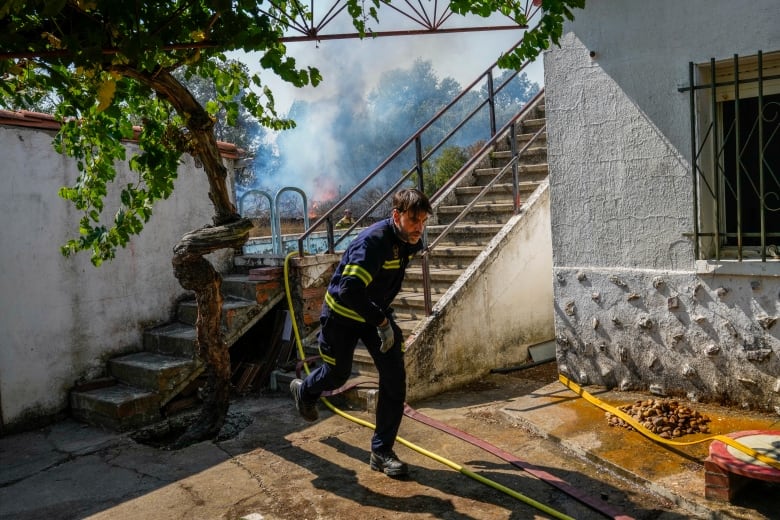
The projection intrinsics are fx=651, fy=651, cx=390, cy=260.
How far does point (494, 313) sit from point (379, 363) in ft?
8.68

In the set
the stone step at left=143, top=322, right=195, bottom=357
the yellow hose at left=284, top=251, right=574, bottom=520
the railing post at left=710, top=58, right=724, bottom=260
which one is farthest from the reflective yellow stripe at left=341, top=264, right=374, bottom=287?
the stone step at left=143, top=322, right=195, bottom=357

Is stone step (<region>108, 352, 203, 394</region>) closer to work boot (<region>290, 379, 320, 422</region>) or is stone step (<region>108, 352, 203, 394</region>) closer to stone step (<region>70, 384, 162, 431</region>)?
stone step (<region>70, 384, 162, 431</region>)

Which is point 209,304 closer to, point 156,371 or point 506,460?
point 156,371

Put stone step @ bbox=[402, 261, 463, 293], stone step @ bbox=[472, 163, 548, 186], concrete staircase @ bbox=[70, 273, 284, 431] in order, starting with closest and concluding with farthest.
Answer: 1. concrete staircase @ bbox=[70, 273, 284, 431]
2. stone step @ bbox=[402, 261, 463, 293]
3. stone step @ bbox=[472, 163, 548, 186]

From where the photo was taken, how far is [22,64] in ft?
14.8

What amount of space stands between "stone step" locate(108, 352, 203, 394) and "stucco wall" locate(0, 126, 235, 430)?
0.30 m

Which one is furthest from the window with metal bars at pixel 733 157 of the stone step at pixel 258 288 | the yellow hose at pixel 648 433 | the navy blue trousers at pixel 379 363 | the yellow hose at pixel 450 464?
the stone step at pixel 258 288

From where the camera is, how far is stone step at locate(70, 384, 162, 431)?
6.21 meters

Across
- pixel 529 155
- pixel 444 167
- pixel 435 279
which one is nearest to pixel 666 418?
pixel 435 279

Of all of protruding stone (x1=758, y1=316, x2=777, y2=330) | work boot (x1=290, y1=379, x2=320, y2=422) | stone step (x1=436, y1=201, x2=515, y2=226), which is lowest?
work boot (x1=290, y1=379, x2=320, y2=422)

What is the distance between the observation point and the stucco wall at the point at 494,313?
6418 millimetres

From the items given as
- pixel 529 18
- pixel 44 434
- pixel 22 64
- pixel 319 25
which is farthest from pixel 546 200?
pixel 44 434

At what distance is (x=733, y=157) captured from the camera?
5.40 metres

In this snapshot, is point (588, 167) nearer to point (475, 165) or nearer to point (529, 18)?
point (529, 18)
